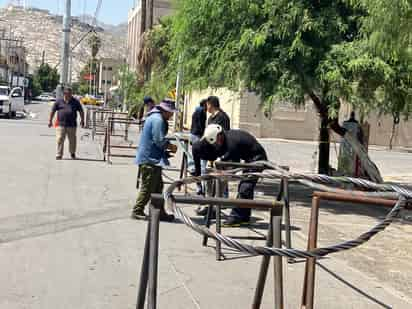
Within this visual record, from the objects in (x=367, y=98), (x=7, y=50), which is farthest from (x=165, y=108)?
(x=7, y=50)

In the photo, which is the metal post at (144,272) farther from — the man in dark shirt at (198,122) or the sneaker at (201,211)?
the man in dark shirt at (198,122)

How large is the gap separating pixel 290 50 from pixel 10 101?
34.2m

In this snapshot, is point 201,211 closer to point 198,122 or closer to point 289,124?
point 198,122

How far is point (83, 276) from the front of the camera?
715 cm

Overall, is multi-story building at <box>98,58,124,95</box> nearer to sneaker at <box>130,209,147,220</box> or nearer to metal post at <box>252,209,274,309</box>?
sneaker at <box>130,209,147,220</box>

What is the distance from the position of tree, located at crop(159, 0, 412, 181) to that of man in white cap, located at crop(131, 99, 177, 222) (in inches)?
111

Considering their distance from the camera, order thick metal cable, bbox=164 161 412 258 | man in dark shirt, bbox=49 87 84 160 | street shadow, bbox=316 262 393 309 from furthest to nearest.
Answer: man in dark shirt, bbox=49 87 84 160 < street shadow, bbox=316 262 393 309 < thick metal cable, bbox=164 161 412 258

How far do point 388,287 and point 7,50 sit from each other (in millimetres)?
117508

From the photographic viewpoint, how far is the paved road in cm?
662

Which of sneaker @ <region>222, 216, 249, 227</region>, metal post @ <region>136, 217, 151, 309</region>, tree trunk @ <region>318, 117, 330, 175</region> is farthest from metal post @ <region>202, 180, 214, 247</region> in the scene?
tree trunk @ <region>318, 117, 330, 175</region>

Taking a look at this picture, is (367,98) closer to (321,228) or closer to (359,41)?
(359,41)

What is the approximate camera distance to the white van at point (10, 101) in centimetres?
4317

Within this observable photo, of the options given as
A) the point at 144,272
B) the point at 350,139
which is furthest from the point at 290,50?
the point at 144,272

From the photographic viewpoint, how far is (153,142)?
10.5 m
